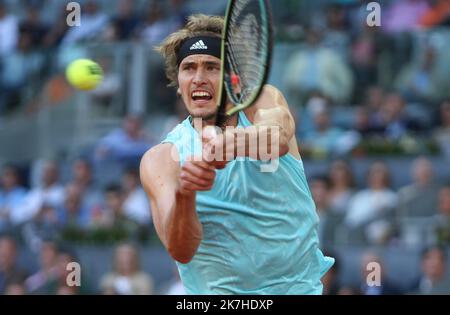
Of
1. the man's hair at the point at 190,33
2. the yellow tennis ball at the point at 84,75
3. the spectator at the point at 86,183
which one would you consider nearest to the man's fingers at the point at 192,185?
the man's hair at the point at 190,33

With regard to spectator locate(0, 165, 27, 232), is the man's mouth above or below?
above

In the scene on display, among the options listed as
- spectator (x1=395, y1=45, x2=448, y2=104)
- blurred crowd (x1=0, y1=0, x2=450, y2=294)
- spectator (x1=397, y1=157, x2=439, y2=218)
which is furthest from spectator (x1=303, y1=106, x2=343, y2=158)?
spectator (x1=397, y1=157, x2=439, y2=218)

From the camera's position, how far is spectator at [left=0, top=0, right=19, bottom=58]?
1517cm

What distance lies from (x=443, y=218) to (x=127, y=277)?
9.49ft

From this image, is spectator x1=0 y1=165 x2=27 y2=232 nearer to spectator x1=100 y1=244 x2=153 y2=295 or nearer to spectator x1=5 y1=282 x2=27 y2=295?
spectator x1=5 y1=282 x2=27 y2=295

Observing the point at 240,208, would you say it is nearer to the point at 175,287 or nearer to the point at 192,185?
the point at 192,185

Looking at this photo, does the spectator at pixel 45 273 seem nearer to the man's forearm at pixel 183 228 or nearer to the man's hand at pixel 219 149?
the man's forearm at pixel 183 228

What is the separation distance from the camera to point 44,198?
13.4m

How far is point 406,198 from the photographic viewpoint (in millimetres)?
11328

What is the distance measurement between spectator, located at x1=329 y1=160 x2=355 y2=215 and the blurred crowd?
1 centimetres

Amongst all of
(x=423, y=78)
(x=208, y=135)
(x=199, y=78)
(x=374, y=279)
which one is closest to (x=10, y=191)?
(x=423, y=78)

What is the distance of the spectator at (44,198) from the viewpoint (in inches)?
522

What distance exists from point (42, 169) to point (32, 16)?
2.64m

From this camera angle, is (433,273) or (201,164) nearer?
(201,164)
